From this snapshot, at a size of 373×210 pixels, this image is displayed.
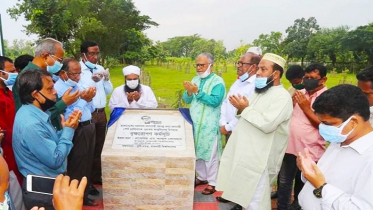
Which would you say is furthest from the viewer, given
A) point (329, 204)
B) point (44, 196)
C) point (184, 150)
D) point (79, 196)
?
point (184, 150)

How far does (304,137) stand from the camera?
10.5 feet

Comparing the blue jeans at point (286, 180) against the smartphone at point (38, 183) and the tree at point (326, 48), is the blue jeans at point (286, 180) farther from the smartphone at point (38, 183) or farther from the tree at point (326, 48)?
the tree at point (326, 48)

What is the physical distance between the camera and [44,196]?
212 cm

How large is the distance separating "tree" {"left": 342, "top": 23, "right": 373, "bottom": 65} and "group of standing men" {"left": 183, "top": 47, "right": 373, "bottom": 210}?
2802cm

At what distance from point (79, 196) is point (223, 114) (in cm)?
285

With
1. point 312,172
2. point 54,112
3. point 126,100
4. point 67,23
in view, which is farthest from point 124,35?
point 312,172

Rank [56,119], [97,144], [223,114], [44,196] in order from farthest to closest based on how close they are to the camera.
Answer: [97,144]
[223,114]
[56,119]
[44,196]

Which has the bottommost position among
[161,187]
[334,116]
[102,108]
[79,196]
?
[161,187]

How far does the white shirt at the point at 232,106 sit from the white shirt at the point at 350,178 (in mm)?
1917

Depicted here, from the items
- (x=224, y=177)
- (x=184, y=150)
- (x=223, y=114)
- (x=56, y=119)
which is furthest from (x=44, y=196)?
(x=223, y=114)

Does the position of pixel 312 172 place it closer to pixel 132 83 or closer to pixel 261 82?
pixel 261 82

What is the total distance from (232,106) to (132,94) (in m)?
1.34

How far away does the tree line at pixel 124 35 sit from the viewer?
20.3 m

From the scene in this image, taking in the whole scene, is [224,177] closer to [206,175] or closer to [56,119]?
[206,175]
